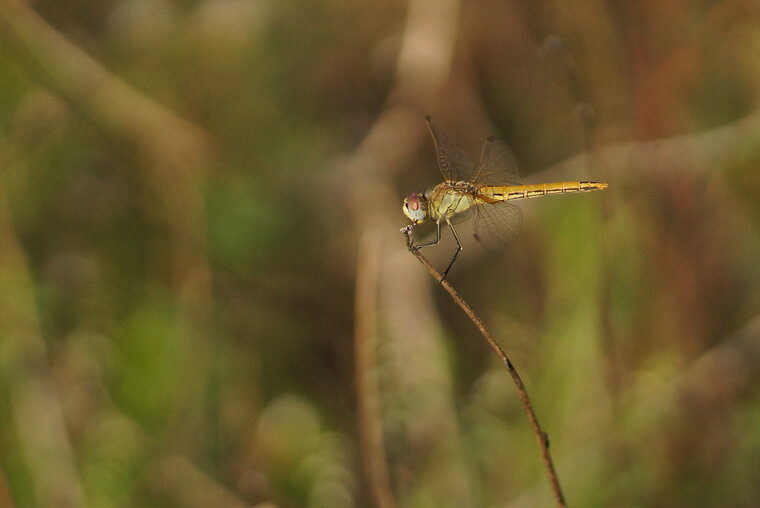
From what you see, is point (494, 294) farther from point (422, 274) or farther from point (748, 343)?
point (748, 343)

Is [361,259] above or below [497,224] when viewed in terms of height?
above

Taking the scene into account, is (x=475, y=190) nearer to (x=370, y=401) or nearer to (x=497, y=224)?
(x=497, y=224)

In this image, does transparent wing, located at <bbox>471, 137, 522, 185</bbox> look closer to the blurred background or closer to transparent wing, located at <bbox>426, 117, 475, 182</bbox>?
transparent wing, located at <bbox>426, 117, 475, 182</bbox>

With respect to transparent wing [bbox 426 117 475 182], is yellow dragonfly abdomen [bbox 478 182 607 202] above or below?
below

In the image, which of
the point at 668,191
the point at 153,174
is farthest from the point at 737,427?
the point at 153,174

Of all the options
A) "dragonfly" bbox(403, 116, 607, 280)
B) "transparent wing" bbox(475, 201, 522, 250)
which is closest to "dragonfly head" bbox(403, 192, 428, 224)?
Result: "dragonfly" bbox(403, 116, 607, 280)

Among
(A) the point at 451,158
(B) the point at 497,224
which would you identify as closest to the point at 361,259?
(A) the point at 451,158

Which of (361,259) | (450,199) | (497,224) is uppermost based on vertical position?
(361,259)
